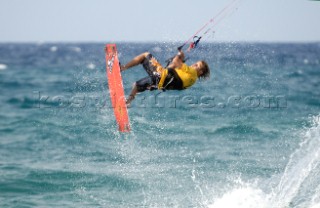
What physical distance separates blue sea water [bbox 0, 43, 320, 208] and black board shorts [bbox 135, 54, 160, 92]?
0.25 meters

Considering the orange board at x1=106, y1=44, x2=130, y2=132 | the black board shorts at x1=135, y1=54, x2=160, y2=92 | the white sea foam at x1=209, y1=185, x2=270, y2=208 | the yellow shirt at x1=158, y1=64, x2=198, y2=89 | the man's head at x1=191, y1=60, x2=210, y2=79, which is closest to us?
the yellow shirt at x1=158, y1=64, x2=198, y2=89

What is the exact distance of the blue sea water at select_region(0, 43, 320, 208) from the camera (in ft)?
37.9

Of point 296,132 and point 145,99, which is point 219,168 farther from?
point 145,99

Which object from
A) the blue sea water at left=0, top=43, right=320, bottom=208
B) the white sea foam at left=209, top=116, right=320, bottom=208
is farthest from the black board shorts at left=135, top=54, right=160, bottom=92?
the white sea foam at left=209, top=116, right=320, bottom=208

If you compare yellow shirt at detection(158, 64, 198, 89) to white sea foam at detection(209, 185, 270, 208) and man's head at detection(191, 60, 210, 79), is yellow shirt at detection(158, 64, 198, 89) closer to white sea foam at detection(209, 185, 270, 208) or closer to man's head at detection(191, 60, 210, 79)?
A: man's head at detection(191, 60, 210, 79)

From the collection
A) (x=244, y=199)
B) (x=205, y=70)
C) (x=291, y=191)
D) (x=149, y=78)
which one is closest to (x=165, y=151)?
(x=244, y=199)

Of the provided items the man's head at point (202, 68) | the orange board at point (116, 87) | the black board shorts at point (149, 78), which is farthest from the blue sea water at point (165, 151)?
the orange board at point (116, 87)

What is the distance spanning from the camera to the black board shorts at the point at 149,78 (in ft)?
31.6

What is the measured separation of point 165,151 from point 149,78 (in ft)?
17.5

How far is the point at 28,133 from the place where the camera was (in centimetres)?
1817

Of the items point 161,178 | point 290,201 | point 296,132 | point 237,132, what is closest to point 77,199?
point 161,178

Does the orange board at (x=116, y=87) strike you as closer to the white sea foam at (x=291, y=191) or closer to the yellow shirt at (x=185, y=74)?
the yellow shirt at (x=185, y=74)

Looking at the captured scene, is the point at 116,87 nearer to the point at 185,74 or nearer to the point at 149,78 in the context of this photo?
the point at 149,78

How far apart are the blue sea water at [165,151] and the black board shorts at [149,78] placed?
251 millimetres
